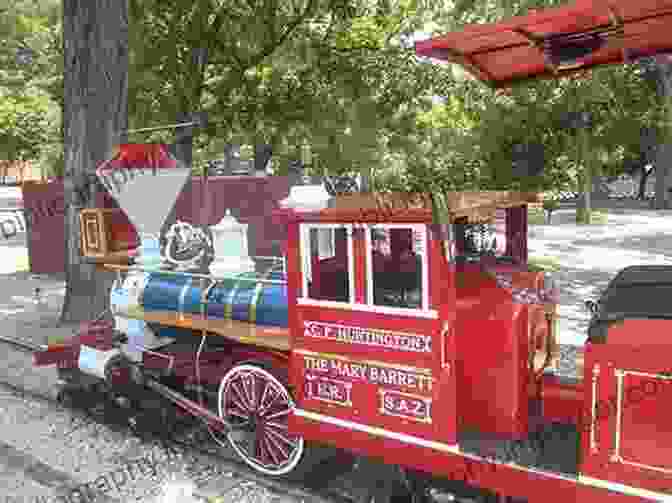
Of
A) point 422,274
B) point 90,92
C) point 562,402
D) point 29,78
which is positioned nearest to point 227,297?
point 422,274

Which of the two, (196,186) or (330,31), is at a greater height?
(330,31)

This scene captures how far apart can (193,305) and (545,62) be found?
350 centimetres

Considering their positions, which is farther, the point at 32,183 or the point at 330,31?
the point at 32,183

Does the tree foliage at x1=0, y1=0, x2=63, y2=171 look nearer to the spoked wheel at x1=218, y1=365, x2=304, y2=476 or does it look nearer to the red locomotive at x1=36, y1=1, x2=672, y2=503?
the spoked wheel at x1=218, y1=365, x2=304, y2=476

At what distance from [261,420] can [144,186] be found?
2763 millimetres

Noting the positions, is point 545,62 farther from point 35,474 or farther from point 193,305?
point 35,474

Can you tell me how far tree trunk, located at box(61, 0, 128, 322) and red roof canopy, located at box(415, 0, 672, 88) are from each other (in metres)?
6.71

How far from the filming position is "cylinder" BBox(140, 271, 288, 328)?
4.75 meters

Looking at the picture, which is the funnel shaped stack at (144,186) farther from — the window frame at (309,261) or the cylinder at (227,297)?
the window frame at (309,261)

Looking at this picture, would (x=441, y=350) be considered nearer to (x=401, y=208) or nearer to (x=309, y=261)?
(x=401, y=208)

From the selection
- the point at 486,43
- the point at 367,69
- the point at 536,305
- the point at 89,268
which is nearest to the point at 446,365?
the point at 536,305

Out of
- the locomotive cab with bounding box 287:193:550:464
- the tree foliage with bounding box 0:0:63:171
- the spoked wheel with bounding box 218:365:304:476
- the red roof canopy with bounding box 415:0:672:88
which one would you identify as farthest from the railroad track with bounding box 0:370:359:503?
the tree foliage with bounding box 0:0:63:171

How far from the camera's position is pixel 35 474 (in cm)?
520

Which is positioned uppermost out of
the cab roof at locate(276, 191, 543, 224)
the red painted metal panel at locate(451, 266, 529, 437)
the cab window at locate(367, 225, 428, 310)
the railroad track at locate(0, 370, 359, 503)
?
the cab roof at locate(276, 191, 543, 224)
